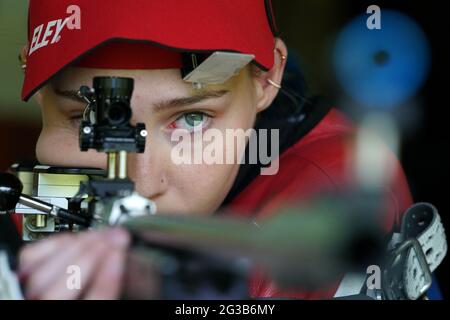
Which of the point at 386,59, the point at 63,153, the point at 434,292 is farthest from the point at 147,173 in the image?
the point at 386,59

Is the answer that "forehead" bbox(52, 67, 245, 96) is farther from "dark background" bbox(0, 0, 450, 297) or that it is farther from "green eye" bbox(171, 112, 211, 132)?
"dark background" bbox(0, 0, 450, 297)

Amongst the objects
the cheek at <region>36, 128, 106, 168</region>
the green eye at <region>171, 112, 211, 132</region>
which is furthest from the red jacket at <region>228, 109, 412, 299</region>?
the cheek at <region>36, 128, 106, 168</region>

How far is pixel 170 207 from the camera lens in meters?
1.52

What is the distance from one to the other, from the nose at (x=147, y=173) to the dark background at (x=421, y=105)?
0.68 meters

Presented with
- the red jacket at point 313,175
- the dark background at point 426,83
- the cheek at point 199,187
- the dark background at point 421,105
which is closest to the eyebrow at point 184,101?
the cheek at point 199,187

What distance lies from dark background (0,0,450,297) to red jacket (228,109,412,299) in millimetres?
269

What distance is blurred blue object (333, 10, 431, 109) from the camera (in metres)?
A: 2.16

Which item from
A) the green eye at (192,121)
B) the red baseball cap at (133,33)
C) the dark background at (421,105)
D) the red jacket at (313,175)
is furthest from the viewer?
the dark background at (421,105)

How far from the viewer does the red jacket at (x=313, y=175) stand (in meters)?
1.64

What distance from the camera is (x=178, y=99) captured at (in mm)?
1489

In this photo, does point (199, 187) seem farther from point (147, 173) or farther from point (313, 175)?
point (313, 175)

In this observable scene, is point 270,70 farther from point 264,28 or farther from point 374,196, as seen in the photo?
point 374,196

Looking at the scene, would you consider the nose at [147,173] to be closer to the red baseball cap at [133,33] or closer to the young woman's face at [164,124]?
the young woman's face at [164,124]
